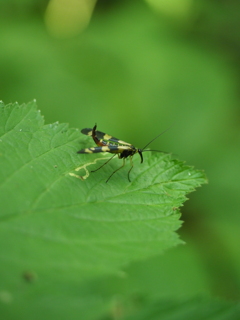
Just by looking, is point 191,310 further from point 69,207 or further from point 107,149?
point 107,149

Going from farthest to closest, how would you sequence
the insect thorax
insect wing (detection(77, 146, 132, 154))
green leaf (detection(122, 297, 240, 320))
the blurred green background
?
the blurred green background
the insect thorax
insect wing (detection(77, 146, 132, 154))
green leaf (detection(122, 297, 240, 320))

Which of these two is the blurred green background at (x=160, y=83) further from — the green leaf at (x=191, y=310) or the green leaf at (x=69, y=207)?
the green leaf at (x=191, y=310)

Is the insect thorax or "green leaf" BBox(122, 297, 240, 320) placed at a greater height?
the insect thorax

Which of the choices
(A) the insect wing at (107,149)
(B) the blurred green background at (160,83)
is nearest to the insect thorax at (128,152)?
(A) the insect wing at (107,149)

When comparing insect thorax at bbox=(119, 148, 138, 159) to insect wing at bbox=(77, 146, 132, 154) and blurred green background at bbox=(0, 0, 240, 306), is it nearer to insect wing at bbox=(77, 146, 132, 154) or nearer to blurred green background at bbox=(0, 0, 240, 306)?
insect wing at bbox=(77, 146, 132, 154)

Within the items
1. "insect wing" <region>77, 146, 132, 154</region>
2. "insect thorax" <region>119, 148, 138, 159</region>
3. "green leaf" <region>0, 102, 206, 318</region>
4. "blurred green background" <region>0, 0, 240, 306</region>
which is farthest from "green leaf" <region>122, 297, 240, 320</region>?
"blurred green background" <region>0, 0, 240, 306</region>

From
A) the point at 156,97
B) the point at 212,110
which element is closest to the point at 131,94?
the point at 156,97
